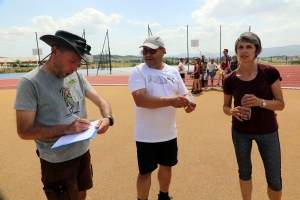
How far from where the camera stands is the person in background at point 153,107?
2352mm

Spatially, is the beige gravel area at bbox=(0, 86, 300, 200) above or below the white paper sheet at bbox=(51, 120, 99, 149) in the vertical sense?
below

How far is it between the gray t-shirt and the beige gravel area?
132 centimetres

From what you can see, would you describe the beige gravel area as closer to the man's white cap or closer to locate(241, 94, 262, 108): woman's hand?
locate(241, 94, 262, 108): woman's hand

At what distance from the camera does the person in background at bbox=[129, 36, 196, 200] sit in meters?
2.35

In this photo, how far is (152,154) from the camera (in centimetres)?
251

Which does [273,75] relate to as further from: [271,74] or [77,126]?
[77,126]

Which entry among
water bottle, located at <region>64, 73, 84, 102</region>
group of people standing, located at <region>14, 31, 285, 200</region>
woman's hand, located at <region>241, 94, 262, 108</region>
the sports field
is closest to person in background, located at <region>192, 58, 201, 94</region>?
the sports field

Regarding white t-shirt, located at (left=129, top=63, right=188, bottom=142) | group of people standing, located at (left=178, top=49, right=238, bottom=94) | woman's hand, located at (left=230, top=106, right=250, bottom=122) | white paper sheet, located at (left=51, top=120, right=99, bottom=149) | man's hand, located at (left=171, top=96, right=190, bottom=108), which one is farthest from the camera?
group of people standing, located at (left=178, top=49, right=238, bottom=94)

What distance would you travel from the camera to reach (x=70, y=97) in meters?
1.97

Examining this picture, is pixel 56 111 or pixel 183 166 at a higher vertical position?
pixel 56 111

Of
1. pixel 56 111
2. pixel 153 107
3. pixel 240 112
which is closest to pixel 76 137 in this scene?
pixel 56 111

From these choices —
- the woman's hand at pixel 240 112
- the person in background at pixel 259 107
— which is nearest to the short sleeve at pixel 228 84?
the person in background at pixel 259 107

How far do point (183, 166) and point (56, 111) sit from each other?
2440 mm

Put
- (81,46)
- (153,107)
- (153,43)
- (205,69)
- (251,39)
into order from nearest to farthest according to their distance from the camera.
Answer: (81,46)
(251,39)
(153,107)
(153,43)
(205,69)
